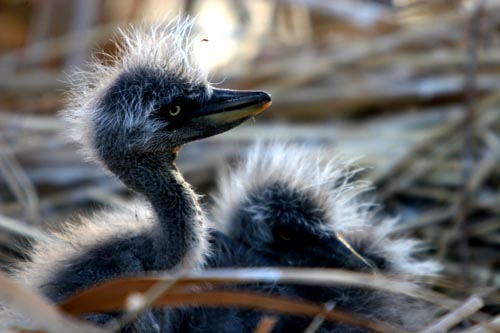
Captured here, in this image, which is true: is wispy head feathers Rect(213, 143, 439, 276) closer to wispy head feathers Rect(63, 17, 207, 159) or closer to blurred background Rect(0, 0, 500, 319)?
blurred background Rect(0, 0, 500, 319)

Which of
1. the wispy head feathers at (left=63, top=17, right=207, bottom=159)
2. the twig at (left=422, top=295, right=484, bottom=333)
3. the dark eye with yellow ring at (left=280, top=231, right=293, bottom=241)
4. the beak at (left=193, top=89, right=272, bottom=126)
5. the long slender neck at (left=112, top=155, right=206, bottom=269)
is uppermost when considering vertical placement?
the wispy head feathers at (left=63, top=17, right=207, bottom=159)

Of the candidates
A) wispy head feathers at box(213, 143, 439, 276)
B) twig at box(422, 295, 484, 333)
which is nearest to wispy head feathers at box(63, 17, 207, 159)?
wispy head feathers at box(213, 143, 439, 276)

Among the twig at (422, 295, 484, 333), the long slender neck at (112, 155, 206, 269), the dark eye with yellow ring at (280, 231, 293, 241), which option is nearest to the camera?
the twig at (422, 295, 484, 333)

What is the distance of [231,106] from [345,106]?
181 centimetres

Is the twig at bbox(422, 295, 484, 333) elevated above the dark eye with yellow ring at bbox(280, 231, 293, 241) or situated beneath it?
situated beneath

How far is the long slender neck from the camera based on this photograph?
7.53ft

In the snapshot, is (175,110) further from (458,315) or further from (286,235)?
(458,315)

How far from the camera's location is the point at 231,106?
2348 millimetres

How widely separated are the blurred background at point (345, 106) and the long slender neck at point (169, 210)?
1.25 ft

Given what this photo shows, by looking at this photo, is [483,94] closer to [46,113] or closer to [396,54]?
[396,54]

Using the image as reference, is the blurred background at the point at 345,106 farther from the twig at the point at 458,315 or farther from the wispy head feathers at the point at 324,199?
the twig at the point at 458,315

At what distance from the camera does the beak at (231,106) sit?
7.59 ft

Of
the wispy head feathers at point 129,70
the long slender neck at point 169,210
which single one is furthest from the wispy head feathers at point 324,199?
the wispy head feathers at point 129,70

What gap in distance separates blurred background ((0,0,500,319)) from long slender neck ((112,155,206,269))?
38 centimetres
